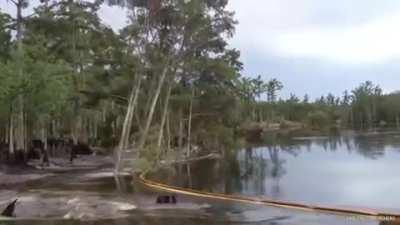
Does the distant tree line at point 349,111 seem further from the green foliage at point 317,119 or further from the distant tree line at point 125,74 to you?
the distant tree line at point 125,74

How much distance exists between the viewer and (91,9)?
44750 mm

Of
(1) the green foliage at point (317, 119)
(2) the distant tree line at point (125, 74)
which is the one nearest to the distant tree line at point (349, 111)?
(1) the green foliage at point (317, 119)

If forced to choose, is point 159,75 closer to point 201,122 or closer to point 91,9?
point 91,9

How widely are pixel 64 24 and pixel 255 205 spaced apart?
2349 cm

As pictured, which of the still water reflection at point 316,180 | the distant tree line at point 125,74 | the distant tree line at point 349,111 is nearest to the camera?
the still water reflection at point 316,180

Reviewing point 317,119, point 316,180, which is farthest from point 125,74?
point 317,119

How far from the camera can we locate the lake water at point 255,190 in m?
15.0

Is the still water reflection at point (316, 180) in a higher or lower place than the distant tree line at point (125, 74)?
lower

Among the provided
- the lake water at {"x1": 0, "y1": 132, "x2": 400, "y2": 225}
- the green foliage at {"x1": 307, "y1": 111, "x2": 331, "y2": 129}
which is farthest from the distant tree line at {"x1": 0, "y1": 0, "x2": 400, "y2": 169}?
the green foliage at {"x1": 307, "y1": 111, "x2": 331, "y2": 129}

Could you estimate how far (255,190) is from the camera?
83.8 feet

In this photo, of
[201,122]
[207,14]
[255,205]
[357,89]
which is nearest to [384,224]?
[255,205]

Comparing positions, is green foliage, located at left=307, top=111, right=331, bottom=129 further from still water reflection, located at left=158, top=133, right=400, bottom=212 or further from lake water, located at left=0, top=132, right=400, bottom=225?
still water reflection, located at left=158, top=133, right=400, bottom=212

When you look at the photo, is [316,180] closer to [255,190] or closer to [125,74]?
[255,190]

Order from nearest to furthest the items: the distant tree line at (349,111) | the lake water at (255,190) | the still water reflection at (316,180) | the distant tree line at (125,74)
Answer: the lake water at (255,190) < the still water reflection at (316,180) < the distant tree line at (125,74) < the distant tree line at (349,111)
